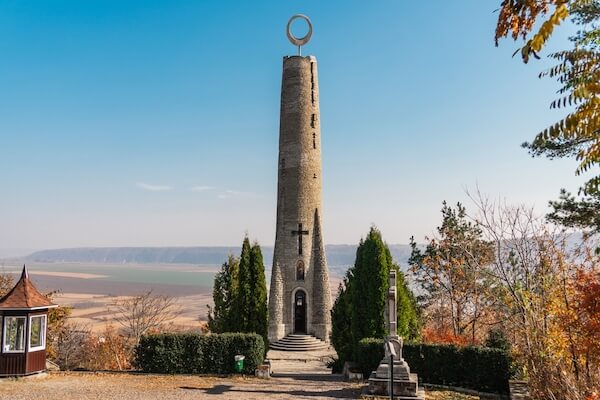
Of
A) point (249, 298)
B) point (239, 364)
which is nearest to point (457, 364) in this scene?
point (239, 364)

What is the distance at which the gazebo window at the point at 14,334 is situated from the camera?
50.7 ft

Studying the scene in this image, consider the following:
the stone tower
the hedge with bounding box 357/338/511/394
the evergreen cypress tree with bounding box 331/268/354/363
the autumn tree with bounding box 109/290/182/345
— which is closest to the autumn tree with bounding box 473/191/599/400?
the hedge with bounding box 357/338/511/394

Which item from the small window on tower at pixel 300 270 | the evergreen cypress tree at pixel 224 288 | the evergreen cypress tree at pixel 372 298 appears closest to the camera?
the evergreen cypress tree at pixel 372 298

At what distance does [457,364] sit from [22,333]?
50.8 ft

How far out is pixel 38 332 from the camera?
1616 centimetres

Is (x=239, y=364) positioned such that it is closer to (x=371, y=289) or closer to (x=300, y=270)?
(x=371, y=289)

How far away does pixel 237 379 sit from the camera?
640 inches

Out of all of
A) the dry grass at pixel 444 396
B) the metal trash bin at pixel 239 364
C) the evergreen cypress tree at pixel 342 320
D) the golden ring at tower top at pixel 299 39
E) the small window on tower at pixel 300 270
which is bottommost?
the dry grass at pixel 444 396

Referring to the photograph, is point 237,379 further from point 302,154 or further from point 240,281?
point 302,154

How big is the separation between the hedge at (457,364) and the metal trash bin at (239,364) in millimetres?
4708

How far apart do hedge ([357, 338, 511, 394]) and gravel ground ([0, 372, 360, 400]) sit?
227 cm

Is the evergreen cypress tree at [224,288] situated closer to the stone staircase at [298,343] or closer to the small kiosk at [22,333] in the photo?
the stone staircase at [298,343]

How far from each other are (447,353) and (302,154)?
15499mm

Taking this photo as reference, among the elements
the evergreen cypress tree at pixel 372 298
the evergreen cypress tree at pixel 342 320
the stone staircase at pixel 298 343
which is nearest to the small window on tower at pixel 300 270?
the stone staircase at pixel 298 343
